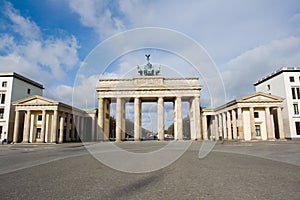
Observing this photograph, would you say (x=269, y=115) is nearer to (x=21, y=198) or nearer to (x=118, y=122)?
(x=118, y=122)

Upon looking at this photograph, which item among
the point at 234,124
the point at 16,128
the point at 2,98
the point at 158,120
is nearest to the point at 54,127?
the point at 16,128

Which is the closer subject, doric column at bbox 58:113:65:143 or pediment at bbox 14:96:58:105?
pediment at bbox 14:96:58:105

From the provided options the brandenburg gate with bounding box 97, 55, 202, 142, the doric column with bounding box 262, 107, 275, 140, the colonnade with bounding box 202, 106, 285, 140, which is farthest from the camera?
the brandenburg gate with bounding box 97, 55, 202, 142

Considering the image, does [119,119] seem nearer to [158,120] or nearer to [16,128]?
[158,120]

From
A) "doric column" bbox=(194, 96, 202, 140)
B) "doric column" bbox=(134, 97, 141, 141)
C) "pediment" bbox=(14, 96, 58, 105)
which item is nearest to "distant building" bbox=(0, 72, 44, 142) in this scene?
"pediment" bbox=(14, 96, 58, 105)

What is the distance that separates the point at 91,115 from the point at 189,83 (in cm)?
3030

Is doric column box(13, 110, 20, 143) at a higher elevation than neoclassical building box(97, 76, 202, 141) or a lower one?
lower

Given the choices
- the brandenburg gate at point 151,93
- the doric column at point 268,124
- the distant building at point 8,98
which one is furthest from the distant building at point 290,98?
the distant building at point 8,98

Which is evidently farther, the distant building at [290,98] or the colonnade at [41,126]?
the distant building at [290,98]

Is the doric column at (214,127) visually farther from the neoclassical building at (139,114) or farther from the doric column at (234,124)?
the doric column at (234,124)

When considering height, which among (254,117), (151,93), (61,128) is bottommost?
(61,128)

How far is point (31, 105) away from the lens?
47.7 meters

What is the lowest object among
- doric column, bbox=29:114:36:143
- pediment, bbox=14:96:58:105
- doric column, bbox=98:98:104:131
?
doric column, bbox=29:114:36:143

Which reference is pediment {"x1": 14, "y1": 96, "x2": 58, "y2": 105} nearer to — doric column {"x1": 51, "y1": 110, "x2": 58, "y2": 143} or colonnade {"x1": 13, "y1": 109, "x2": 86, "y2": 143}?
colonnade {"x1": 13, "y1": 109, "x2": 86, "y2": 143}
